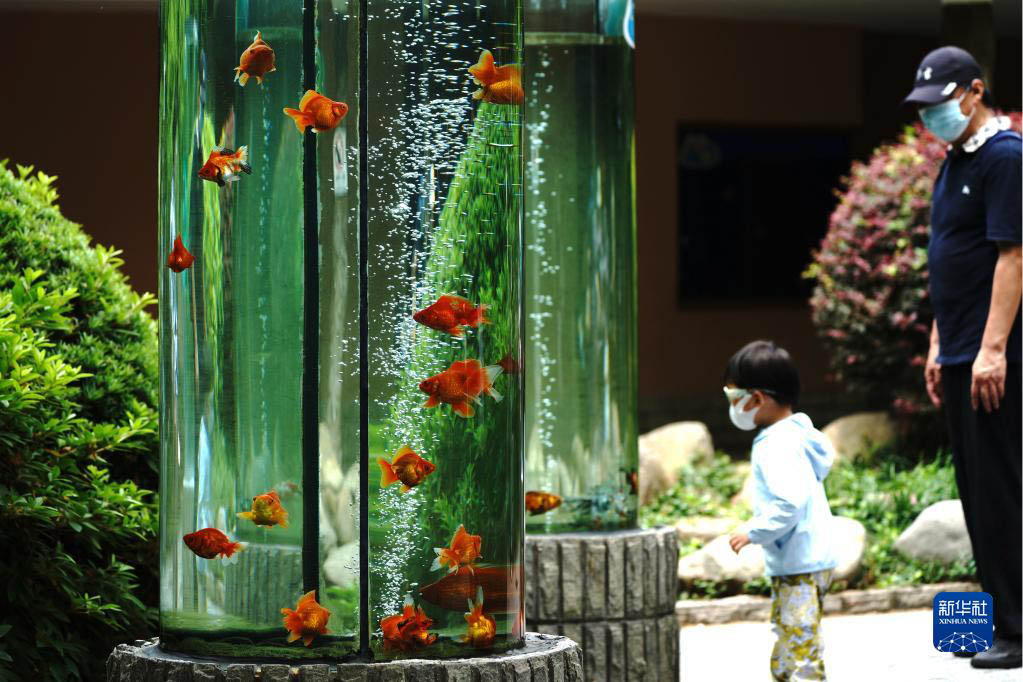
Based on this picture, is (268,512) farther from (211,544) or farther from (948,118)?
(948,118)

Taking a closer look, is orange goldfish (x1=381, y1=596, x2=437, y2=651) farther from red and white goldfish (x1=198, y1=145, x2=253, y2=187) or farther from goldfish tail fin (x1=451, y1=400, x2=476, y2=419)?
red and white goldfish (x1=198, y1=145, x2=253, y2=187)

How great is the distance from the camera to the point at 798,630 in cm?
488

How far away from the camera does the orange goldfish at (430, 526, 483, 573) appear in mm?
3551

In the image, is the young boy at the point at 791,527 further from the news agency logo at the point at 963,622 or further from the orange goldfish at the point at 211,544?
the orange goldfish at the point at 211,544

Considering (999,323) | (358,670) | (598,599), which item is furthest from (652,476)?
(358,670)

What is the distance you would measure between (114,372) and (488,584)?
1.86 meters

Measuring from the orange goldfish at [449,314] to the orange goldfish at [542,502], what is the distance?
187cm

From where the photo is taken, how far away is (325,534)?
3.54 metres

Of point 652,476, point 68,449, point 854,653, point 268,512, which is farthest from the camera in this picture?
point 652,476

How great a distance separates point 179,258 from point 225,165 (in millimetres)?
234

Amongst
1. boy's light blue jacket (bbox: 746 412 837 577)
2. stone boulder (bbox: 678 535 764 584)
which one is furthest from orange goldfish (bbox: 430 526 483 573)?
stone boulder (bbox: 678 535 764 584)

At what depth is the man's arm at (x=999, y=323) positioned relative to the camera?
556 cm

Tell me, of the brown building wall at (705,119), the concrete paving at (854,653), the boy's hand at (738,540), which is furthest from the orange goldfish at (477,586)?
the brown building wall at (705,119)

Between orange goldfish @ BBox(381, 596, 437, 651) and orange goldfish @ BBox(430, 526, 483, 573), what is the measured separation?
0.10 m
